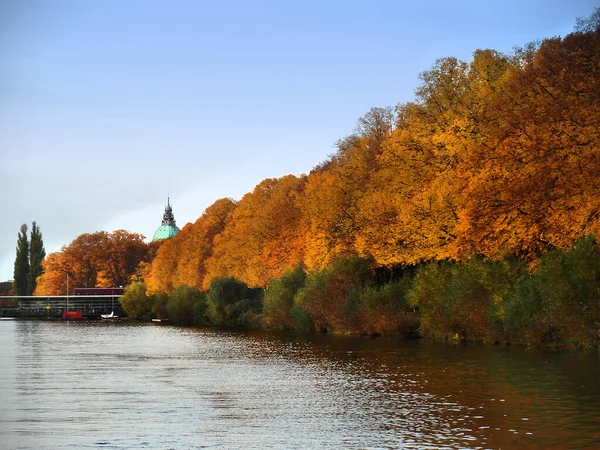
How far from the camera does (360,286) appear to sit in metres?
64.7

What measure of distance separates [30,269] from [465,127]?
155013mm

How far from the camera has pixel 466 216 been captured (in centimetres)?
4506

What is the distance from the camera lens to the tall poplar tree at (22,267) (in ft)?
624

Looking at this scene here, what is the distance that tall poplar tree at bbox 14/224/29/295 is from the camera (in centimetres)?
19025

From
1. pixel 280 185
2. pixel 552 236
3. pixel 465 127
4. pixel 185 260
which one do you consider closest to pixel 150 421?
pixel 552 236

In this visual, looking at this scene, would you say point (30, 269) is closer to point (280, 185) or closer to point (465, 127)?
point (280, 185)

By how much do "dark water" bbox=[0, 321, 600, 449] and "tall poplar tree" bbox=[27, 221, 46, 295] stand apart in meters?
148

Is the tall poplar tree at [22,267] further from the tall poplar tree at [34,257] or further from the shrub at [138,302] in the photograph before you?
the shrub at [138,302]

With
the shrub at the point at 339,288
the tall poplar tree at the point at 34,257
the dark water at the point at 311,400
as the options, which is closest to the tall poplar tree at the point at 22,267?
the tall poplar tree at the point at 34,257

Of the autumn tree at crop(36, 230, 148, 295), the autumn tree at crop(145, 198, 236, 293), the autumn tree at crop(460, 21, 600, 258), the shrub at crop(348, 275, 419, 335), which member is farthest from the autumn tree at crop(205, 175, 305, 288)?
the autumn tree at crop(36, 230, 148, 295)

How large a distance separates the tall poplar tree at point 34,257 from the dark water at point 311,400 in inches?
5833

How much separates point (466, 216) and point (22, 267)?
16100cm

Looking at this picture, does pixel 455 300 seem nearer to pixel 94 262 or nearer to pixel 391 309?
pixel 391 309

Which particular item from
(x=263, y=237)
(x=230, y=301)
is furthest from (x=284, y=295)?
(x=230, y=301)
